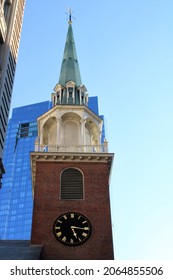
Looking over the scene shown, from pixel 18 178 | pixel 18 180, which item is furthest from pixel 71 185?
pixel 18 178

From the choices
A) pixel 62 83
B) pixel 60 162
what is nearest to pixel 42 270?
pixel 60 162

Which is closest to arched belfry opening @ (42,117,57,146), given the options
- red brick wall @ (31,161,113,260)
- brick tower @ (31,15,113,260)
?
brick tower @ (31,15,113,260)

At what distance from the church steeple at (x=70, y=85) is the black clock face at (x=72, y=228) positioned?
1023 cm

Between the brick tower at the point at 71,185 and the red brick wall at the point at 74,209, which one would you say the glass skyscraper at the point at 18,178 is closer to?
the brick tower at the point at 71,185

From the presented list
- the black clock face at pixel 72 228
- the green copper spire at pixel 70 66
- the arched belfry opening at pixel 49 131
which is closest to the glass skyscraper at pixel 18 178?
the green copper spire at pixel 70 66

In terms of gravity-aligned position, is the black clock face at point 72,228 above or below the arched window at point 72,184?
below

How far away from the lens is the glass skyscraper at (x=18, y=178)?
111000 mm

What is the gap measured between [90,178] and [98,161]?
4.66 feet

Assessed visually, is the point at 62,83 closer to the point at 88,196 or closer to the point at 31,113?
the point at 88,196

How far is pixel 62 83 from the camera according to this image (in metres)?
31.8

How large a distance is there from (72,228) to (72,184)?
3.14 m

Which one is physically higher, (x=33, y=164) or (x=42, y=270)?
(x=33, y=164)

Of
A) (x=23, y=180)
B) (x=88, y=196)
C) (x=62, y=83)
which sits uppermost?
(x=23, y=180)

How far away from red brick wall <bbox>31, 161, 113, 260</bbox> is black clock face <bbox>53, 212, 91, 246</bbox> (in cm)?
25
